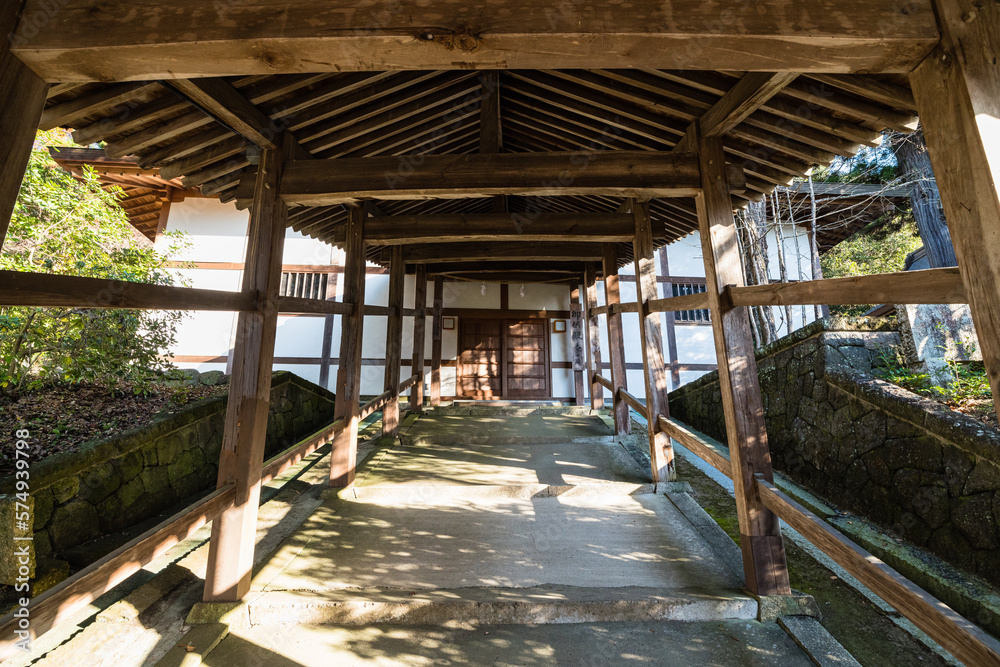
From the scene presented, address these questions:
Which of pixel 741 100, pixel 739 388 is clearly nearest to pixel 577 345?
pixel 739 388

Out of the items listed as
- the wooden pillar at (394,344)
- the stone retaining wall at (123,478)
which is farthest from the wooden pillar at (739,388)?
the stone retaining wall at (123,478)

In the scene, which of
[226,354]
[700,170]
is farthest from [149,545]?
[226,354]

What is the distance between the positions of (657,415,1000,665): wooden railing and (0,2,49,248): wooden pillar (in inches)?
134

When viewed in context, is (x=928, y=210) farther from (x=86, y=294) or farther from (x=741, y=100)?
(x=86, y=294)

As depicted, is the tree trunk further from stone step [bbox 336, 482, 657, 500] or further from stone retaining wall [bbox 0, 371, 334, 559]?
stone retaining wall [bbox 0, 371, 334, 559]

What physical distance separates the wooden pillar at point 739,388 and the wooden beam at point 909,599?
0.37m

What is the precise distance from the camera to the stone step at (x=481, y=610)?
2.25m

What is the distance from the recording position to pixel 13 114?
140cm

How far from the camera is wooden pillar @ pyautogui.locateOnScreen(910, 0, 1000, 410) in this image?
4.03ft

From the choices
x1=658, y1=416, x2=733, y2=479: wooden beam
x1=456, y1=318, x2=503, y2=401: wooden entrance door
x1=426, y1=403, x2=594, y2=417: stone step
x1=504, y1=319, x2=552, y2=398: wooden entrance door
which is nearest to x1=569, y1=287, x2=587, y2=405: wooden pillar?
x1=504, y1=319, x2=552, y2=398: wooden entrance door

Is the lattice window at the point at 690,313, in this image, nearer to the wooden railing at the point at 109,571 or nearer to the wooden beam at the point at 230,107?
the wooden beam at the point at 230,107

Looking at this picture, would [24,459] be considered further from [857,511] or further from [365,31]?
[857,511]

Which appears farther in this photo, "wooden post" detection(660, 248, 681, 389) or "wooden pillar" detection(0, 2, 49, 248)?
"wooden post" detection(660, 248, 681, 389)

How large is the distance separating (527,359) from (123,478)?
6.90m
